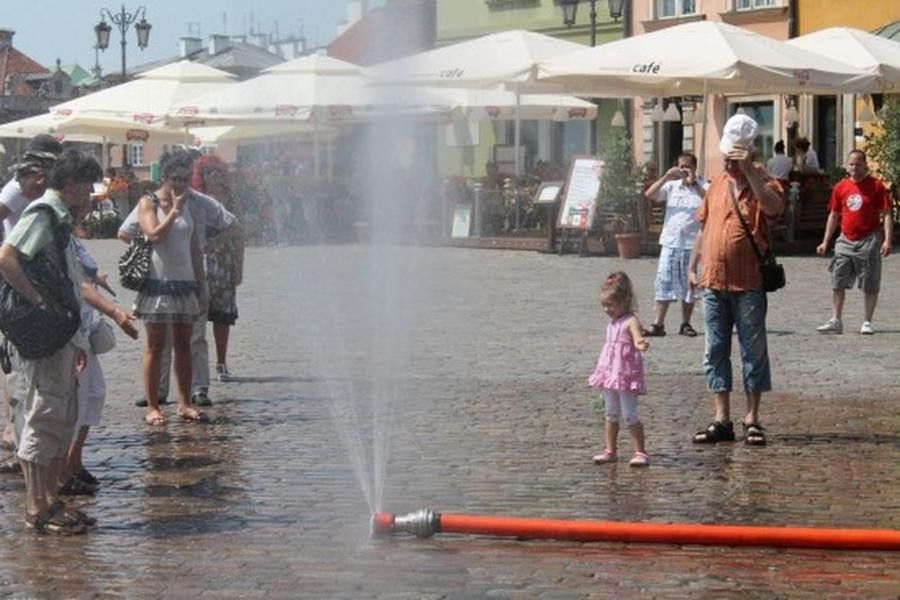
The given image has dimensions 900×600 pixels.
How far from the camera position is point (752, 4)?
41938 millimetres

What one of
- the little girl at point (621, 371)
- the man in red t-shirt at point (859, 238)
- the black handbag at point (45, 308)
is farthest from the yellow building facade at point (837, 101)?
the black handbag at point (45, 308)

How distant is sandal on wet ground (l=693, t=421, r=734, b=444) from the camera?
10.7 m

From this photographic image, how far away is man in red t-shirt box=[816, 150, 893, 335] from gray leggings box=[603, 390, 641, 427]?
7.38m

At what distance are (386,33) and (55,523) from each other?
106 inches

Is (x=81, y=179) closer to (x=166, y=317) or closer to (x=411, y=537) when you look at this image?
(x=411, y=537)

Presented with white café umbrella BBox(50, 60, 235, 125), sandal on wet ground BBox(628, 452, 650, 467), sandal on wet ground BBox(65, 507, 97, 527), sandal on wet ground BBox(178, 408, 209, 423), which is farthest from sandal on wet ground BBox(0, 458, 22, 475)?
white café umbrella BBox(50, 60, 235, 125)

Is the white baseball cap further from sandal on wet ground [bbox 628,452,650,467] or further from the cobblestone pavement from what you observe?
sandal on wet ground [bbox 628,452,650,467]

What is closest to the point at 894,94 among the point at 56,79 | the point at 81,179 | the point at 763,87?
the point at 763,87

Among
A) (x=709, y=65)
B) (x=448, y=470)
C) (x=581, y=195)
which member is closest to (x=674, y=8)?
(x=581, y=195)

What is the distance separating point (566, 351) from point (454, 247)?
616 inches

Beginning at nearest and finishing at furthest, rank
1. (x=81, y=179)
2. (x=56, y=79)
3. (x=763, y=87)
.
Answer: (x=81, y=179), (x=763, y=87), (x=56, y=79)

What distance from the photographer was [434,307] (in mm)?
20828

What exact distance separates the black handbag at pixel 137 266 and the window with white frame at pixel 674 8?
109 ft

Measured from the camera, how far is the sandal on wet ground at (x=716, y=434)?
10.7 m
